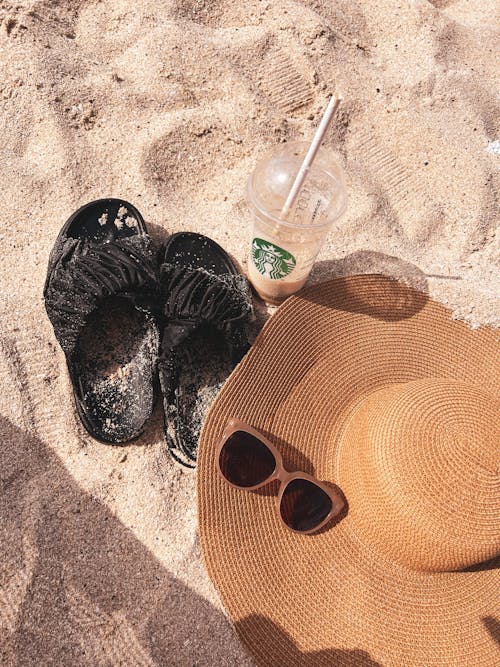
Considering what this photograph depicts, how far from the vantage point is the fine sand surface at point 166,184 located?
1.39m

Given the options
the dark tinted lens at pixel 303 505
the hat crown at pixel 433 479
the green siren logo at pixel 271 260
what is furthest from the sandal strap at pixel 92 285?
the hat crown at pixel 433 479

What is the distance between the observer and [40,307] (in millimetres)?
1638

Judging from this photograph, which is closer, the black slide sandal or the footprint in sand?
the footprint in sand

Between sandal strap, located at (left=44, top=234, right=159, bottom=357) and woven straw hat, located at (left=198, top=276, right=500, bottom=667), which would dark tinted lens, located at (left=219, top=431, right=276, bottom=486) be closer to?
woven straw hat, located at (left=198, top=276, right=500, bottom=667)

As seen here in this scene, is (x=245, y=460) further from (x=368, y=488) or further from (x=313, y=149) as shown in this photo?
(x=313, y=149)

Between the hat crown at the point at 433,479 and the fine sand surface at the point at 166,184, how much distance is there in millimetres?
481

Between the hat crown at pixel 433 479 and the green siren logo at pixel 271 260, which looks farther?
the green siren logo at pixel 271 260

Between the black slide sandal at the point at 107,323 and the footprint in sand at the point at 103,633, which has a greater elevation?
the black slide sandal at the point at 107,323

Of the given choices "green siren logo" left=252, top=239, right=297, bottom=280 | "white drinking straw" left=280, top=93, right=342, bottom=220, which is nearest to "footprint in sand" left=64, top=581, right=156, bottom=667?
"green siren logo" left=252, top=239, right=297, bottom=280

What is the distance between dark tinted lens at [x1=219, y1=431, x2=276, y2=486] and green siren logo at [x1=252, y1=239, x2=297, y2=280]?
1.70 feet

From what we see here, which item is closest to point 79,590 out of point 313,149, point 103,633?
point 103,633

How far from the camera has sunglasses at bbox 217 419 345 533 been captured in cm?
124

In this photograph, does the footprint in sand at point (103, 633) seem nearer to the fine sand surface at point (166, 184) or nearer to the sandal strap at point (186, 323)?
the fine sand surface at point (166, 184)

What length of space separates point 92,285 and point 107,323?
0.15 meters
